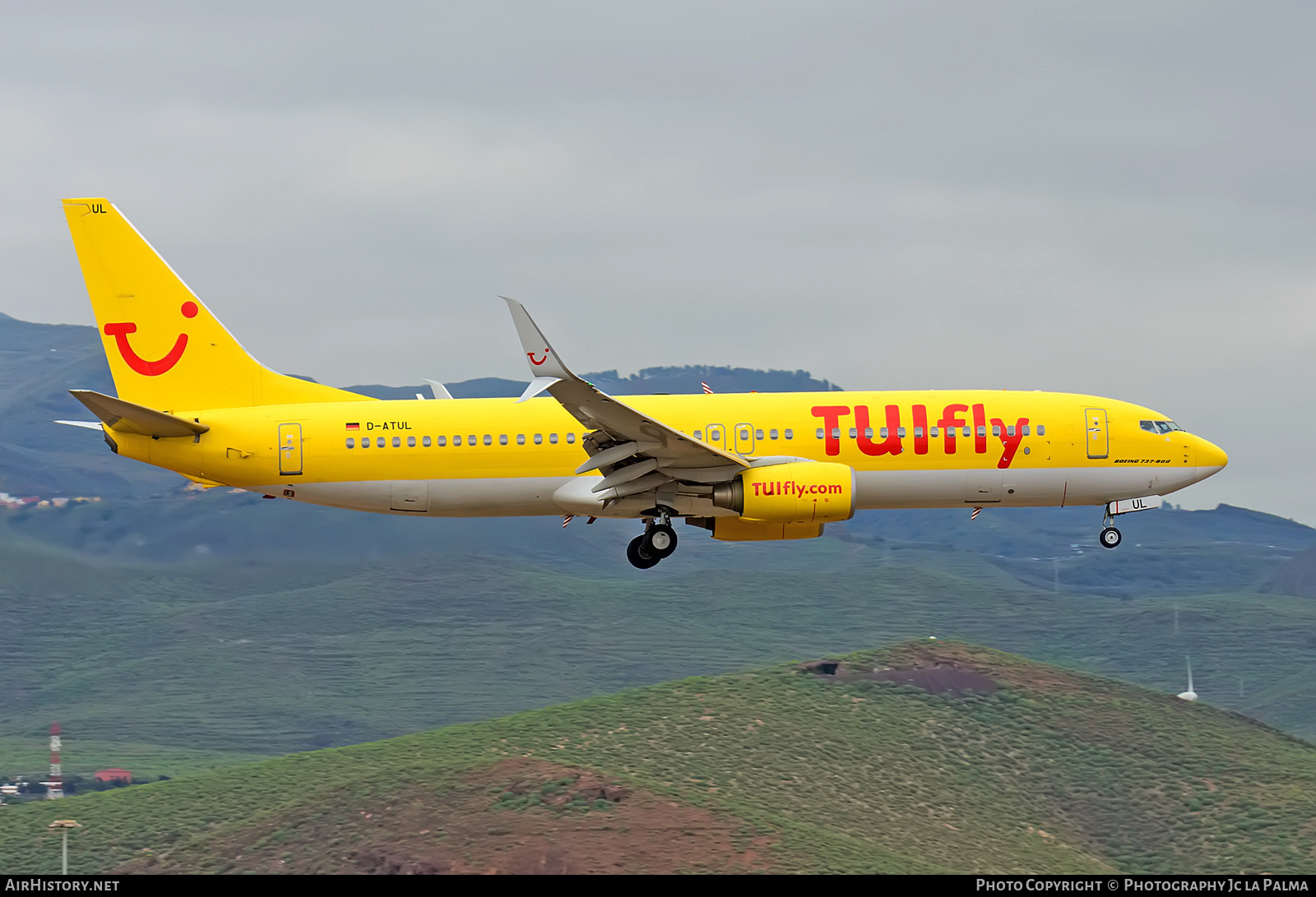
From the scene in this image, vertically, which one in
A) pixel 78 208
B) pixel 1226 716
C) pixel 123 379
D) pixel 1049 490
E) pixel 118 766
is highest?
pixel 78 208

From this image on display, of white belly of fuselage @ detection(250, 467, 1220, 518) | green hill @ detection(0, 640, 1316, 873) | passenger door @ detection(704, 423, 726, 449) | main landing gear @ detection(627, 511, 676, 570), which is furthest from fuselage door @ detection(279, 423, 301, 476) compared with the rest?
green hill @ detection(0, 640, 1316, 873)

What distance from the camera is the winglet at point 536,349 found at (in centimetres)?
4216

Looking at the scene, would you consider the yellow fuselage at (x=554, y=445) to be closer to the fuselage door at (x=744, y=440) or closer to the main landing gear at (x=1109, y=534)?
the fuselage door at (x=744, y=440)

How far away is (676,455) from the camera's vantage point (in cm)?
4772

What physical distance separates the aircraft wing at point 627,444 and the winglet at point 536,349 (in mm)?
24

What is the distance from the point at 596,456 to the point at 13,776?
5212 inches

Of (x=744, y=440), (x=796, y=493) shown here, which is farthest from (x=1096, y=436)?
(x=744, y=440)

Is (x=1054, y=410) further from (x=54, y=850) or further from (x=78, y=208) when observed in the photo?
(x=54, y=850)

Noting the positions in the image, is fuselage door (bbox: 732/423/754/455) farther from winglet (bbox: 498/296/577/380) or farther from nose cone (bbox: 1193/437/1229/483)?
nose cone (bbox: 1193/437/1229/483)

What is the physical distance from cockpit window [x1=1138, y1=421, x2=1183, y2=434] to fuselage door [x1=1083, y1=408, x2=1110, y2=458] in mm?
1711

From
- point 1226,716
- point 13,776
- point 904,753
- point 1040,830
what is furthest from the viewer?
point 13,776

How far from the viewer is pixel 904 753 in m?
113

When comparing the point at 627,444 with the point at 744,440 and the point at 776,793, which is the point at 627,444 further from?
the point at 776,793
